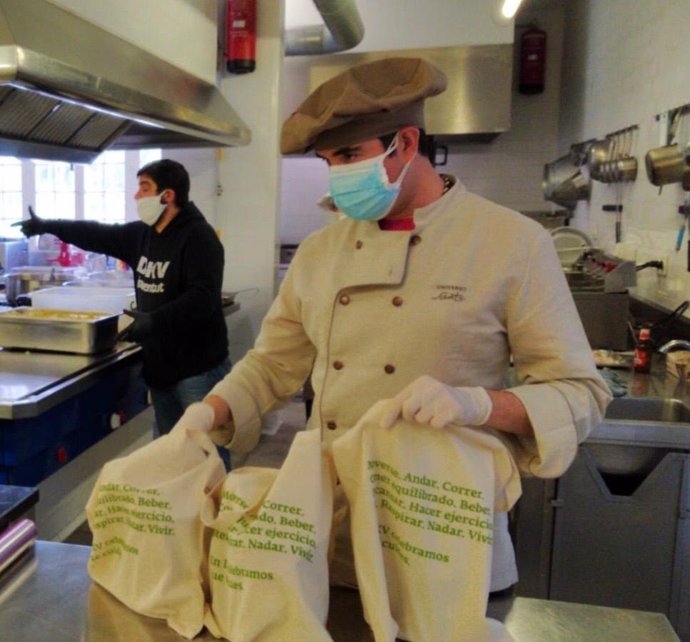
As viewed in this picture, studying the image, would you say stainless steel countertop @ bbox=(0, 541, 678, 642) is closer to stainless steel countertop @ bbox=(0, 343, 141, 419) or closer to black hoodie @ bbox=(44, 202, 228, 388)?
stainless steel countertop @ bbox=(0, 343, 141, 419)

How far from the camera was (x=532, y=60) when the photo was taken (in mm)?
5125

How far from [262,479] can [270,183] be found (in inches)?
121

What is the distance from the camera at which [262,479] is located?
2.82 ft

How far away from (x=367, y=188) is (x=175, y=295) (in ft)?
5.42

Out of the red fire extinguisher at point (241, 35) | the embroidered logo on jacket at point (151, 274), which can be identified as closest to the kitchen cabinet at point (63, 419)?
the embroidered logo on jacket at point (151, 274)

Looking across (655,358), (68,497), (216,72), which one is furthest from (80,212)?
(655,358)

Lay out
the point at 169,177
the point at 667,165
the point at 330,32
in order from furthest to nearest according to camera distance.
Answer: the point at 330,32 → the point at 169,177 → the point at 667,165

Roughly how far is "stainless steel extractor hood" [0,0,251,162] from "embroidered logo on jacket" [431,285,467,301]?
4.18 feet

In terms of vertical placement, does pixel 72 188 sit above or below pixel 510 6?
below

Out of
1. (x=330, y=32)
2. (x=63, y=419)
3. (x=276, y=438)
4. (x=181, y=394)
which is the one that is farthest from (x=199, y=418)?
(x=330, y=32)

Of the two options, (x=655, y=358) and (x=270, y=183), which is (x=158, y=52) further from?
(x=655, y=358)

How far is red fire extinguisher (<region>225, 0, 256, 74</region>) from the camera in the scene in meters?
3.59

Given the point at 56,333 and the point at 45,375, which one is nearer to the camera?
the point at 45,375

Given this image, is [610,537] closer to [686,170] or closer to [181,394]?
[686,170]
